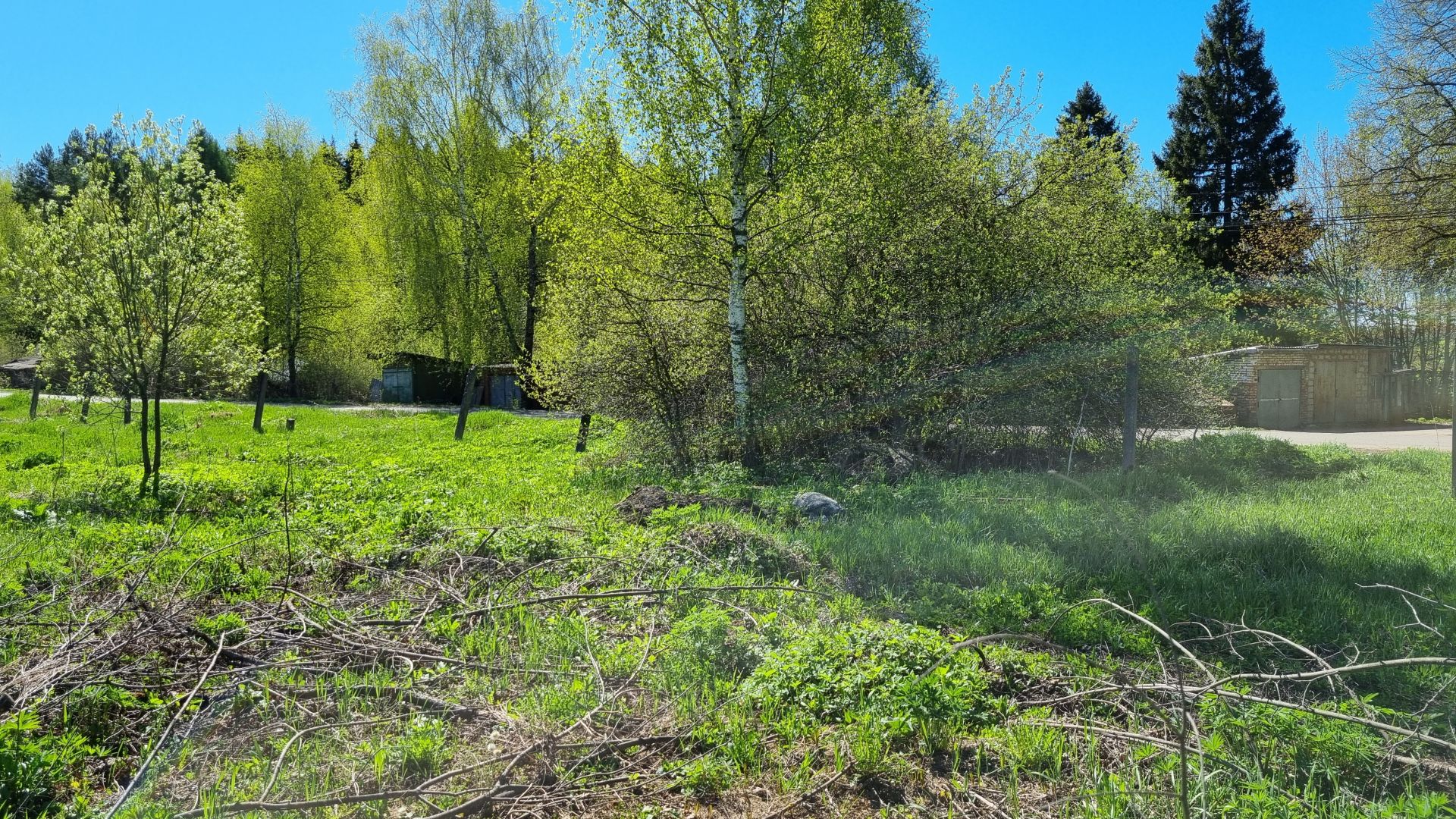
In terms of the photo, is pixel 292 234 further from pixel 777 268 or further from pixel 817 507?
pixel 817 507

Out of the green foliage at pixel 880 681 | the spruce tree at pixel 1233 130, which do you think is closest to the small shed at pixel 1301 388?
the spruce tree at pixel 1233 130

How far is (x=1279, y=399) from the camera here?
76.4ft

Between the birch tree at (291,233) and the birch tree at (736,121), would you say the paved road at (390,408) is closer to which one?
the birch tree at (291,233)

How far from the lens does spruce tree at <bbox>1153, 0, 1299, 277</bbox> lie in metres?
32.3

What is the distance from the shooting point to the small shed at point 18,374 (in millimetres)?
36281

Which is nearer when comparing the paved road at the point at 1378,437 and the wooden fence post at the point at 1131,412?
the wooden fence post at the point at 1131,412

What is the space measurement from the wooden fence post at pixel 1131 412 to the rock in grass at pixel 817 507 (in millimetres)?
4386

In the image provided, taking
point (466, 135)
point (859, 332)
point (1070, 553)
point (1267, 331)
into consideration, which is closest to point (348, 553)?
point (1070, 553)

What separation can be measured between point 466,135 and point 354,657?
27665mm

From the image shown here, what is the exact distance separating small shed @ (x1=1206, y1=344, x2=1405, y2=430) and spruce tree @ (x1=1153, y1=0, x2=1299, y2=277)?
33.0 ft

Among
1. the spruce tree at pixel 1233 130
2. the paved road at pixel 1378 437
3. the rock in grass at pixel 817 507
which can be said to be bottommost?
the rock in grass at pixel 817 507

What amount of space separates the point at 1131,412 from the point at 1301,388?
17.7 meters

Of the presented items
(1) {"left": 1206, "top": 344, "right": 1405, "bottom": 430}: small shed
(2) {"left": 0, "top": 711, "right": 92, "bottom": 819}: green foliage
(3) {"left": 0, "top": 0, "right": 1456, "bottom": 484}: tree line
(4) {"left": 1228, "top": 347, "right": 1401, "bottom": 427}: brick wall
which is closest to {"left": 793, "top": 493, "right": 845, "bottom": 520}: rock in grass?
(3) {"left": 0, "top": 0, "right": 1456, "bottom": 484}: tree line

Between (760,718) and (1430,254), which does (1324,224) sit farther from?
(760,718)
